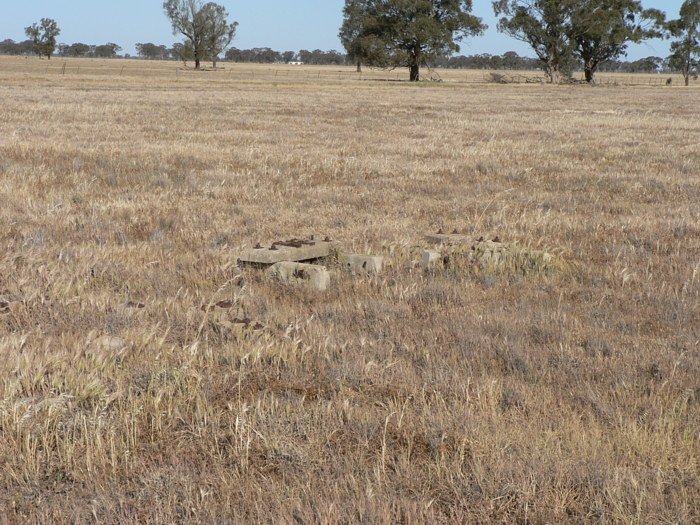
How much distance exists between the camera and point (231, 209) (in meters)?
9.95

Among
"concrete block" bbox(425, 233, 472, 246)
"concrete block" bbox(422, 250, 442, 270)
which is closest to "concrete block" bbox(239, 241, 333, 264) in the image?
"concrete block" bbox(422, 250, 442, 270)

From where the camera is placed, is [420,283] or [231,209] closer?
[420,283]

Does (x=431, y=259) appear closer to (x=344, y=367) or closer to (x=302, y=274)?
(x=302, y=274)

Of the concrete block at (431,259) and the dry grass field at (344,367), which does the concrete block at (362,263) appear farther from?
the concrete block at (431,259)

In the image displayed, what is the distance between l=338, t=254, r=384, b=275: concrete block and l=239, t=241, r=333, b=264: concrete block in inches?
10.1

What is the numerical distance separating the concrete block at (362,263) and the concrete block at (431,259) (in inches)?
15.8

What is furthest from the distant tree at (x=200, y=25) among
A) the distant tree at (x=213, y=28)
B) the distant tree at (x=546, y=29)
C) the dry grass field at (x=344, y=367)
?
the dry grass field at (x=344, y=367)

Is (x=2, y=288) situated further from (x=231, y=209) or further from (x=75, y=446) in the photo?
(x=231, y=209)

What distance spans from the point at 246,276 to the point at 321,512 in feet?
12.3

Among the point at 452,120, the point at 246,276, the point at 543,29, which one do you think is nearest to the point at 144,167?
the point at 246,276

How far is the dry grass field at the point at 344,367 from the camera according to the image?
10.1ft

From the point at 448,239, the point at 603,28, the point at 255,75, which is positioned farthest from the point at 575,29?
the point at 448,239

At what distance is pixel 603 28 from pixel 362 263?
78062mm

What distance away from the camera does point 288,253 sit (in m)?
6.68
